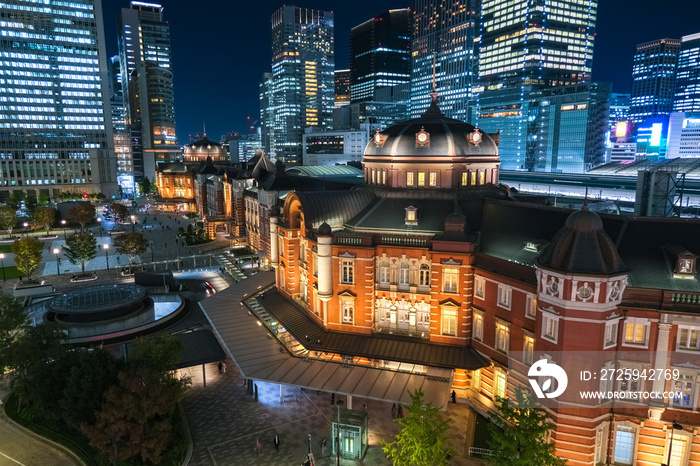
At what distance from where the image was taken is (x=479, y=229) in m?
47.4

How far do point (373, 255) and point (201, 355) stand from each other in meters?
20.8

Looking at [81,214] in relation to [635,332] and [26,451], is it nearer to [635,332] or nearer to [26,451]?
[26,451]

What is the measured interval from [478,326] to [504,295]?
453cm

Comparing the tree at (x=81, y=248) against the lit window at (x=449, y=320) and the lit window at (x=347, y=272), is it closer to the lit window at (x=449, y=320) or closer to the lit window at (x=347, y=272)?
the lit window at (x=347, y=272)

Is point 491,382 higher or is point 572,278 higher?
point 572,278

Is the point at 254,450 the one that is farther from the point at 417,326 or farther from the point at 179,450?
the point at 417,326

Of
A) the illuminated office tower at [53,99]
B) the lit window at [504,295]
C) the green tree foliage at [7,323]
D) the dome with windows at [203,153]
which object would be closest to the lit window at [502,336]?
the lit window at [504,295]

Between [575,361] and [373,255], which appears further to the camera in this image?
[373,255]

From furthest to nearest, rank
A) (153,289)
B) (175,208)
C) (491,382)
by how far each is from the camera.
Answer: (175,208) < (153,289) < (491,382)

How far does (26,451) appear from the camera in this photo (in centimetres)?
3691

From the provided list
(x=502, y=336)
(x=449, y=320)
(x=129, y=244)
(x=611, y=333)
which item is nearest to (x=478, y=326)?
(x=449, y=320)

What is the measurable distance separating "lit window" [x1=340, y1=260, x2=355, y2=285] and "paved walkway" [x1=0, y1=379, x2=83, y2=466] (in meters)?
26.4

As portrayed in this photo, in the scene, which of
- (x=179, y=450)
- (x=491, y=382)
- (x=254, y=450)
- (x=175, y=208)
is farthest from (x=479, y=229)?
(x=175, y=208)

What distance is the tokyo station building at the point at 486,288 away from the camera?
1249 inches
